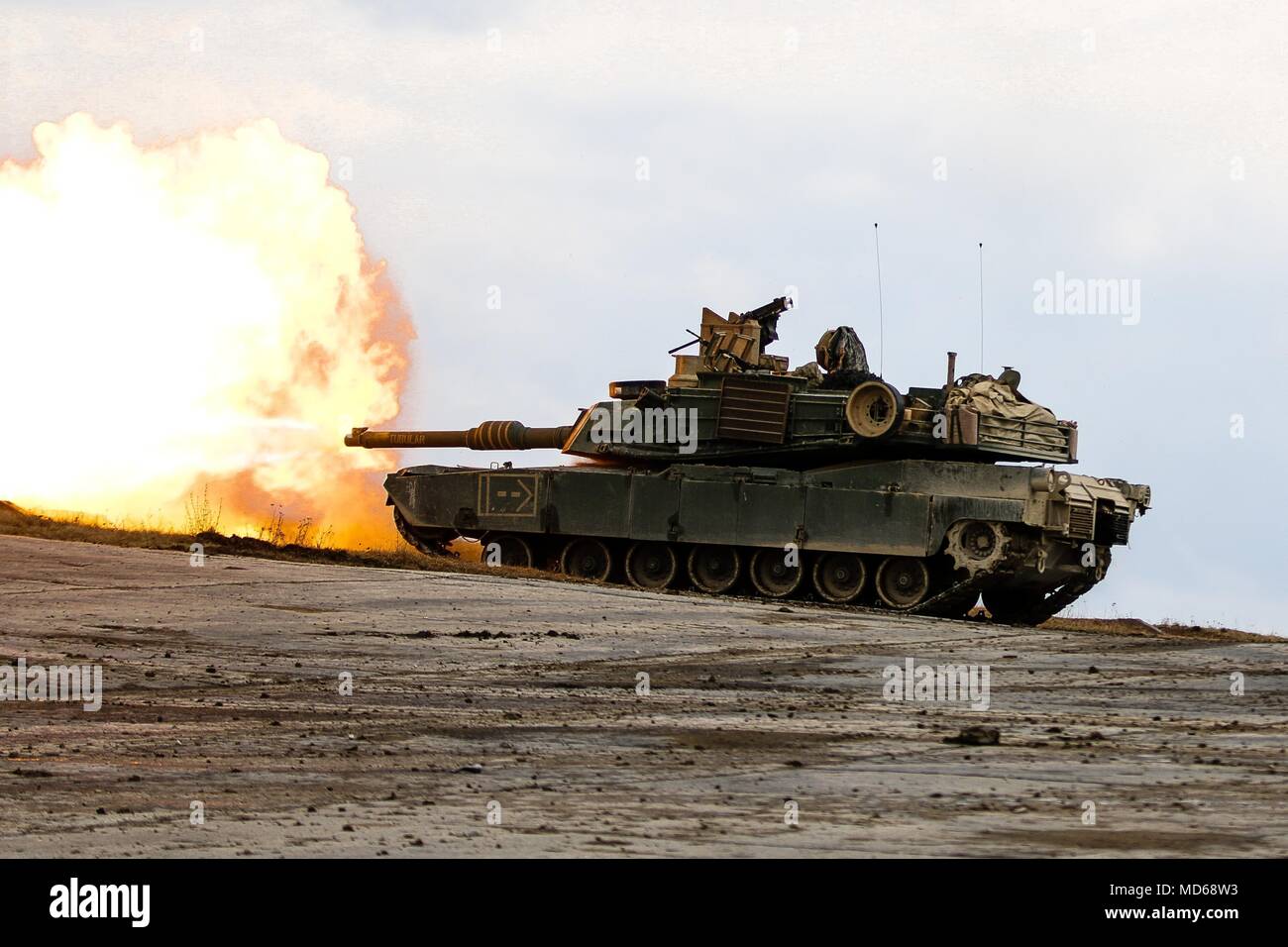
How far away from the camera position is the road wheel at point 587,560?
31.5 metres

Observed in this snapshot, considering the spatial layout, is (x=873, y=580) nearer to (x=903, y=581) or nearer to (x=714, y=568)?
(x=903, y=581)

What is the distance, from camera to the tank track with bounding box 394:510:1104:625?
27656 millimetres

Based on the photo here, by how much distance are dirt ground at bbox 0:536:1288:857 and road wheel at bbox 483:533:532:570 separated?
8248 mm

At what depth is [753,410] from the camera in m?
30.4

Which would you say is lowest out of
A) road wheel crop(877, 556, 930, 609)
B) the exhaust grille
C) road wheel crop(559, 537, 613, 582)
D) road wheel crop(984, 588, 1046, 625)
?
road wheel crop(984, 588, 1046, 625)

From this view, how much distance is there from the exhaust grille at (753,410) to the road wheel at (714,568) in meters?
1.72

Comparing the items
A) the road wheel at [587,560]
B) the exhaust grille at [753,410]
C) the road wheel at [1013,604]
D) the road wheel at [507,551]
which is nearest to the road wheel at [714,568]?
the road wheel at [587,560]

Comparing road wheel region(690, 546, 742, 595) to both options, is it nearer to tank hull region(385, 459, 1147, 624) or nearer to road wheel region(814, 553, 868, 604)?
tank hull region(385, 459, 1147, 624)

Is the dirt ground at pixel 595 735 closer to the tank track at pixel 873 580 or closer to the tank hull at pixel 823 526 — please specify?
the tank track at pixel 873 580

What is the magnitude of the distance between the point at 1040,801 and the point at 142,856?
4704 mm

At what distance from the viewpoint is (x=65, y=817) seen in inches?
421

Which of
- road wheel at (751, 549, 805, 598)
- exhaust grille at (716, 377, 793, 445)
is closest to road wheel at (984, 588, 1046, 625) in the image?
road wheel at (751, 549, 805, 598)
